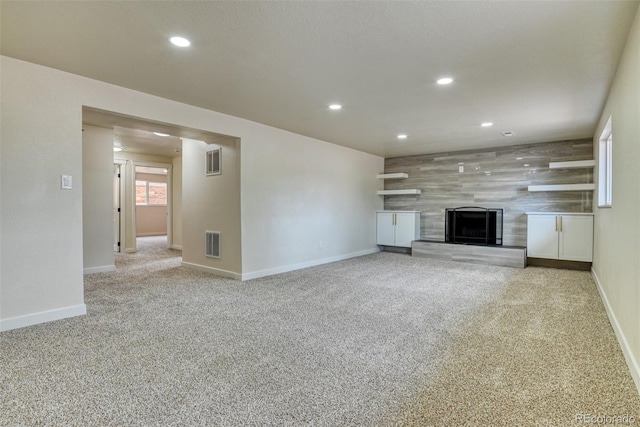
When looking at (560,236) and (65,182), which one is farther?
(560,236)

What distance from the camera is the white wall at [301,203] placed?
16.3ft

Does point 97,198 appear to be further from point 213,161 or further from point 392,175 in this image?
point 392,175

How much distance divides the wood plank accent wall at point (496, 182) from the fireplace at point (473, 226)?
0.13 m

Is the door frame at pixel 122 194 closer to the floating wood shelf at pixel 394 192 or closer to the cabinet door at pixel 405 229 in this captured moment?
the floating wood shelf at pixel 394 192

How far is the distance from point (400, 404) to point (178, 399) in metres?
1.19

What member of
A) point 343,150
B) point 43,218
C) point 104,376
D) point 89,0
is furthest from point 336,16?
point 343,150

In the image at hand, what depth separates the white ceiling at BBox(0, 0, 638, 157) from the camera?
2.09 metres

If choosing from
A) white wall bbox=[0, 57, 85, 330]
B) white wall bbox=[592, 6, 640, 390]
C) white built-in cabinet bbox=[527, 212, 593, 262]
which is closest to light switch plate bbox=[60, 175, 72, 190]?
white wall bbox=[0, 57, 85, 330]

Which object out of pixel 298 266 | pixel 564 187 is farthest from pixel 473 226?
pixel 298 266

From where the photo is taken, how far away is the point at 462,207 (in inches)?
279

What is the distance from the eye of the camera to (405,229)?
7.43 m

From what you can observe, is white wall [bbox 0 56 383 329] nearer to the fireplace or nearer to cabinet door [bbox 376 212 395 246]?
cabinet door [bbox 376 212 395 246]

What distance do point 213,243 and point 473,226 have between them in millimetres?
5093

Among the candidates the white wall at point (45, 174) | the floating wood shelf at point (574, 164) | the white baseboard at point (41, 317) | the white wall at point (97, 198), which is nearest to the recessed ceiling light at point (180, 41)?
the white wall at point (45, 174)
